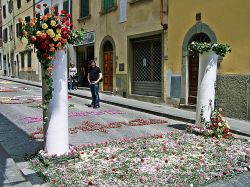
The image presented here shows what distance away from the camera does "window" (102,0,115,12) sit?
1744cm

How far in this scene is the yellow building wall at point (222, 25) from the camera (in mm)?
10297

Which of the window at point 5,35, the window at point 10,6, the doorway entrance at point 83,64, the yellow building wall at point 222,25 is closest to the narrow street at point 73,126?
the yellow building wall at point 222,25

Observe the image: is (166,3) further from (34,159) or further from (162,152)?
(34,159)

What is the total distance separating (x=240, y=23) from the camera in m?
10.4

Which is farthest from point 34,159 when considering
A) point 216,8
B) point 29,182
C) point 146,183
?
point 216,8

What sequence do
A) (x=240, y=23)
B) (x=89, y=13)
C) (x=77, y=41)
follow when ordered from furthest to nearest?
(x=89, y=13) < (x=240, y=23) < (x=77, y=41)

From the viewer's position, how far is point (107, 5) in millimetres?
17969

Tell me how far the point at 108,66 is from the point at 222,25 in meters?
8.57

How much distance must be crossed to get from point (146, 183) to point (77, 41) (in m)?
2.56

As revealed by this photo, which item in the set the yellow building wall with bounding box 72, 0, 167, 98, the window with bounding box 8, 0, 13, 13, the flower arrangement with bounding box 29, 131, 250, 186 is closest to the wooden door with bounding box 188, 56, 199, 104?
the yellow building wall with bounding box 72, 0, 167, 98

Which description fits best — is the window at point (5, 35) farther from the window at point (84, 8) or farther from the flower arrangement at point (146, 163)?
the flower arrangement at point (146, 163)

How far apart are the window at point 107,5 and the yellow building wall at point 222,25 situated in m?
4.97

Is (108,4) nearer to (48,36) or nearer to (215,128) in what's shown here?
(215,128)

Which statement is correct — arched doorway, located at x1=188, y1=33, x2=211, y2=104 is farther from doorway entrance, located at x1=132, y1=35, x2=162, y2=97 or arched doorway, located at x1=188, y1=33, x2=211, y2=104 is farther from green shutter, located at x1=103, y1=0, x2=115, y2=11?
green shutter, located at x1=103, y1=0, x2=115, y2=11
